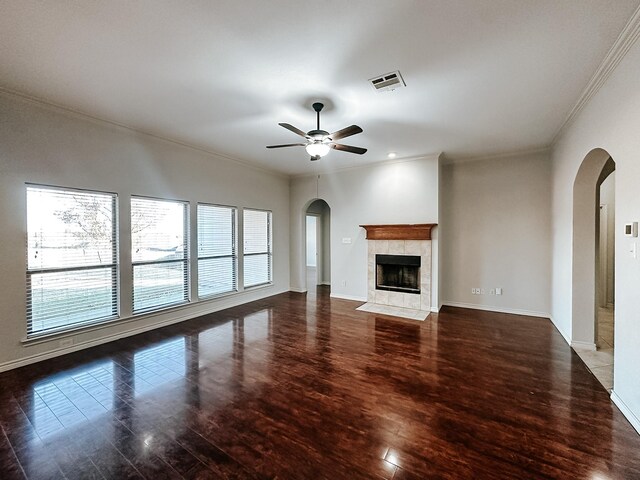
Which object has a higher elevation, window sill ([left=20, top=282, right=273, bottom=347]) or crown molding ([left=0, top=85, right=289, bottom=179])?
crown molding ([left=0, top=85, right=289, bottom=179])

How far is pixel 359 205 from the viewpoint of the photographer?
6.32 meters

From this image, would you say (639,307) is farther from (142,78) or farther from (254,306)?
(254,306)

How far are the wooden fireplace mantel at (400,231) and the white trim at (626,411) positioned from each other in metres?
3.30

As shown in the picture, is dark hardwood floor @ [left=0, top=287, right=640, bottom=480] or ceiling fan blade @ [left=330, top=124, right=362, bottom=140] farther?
ceiling fan blade @ [left=330, top=124, right=362, bottom=140]

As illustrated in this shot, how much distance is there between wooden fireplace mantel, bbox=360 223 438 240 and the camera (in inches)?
212

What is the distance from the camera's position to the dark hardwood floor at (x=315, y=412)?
1.83 m

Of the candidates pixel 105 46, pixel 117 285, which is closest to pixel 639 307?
pixel 105 46

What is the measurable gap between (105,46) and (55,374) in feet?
11.1

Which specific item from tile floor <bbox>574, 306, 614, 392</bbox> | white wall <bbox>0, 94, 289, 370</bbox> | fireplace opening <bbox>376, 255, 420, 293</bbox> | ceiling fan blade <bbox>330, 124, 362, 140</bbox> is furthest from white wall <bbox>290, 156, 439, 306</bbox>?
ceiling fan blade <bbox>330, 124, 362, 140</bbox>

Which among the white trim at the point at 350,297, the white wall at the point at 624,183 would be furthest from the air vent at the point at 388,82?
the white trim at the point at 350,297

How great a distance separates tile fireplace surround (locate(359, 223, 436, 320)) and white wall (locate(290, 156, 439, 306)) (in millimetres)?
174

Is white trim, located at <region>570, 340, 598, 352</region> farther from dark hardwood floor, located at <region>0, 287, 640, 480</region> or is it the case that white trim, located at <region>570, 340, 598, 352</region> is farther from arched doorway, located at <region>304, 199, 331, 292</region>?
arched doorway, located at <region>304, 199, 331, 292</region>

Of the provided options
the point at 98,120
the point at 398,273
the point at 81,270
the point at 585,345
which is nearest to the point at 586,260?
the point at 585,345

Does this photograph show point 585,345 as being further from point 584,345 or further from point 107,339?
point 107,339
